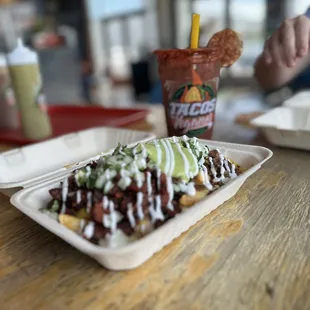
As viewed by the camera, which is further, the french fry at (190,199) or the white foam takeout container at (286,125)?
the white foam takeout container at (286,125)

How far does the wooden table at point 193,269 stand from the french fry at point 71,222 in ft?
0.16

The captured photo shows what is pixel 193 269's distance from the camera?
44 centimetres

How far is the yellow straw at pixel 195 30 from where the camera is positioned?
2.45ft

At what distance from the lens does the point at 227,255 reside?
0.46 metres

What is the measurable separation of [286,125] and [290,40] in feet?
0.73

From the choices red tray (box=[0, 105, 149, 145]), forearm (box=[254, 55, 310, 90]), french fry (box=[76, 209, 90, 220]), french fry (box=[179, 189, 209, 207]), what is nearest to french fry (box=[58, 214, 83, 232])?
french fry (box=[76, 209, 90, 220])

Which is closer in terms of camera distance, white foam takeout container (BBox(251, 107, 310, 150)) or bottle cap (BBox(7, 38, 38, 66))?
white foam takeout container (BBox(251, 107, 310, 150))

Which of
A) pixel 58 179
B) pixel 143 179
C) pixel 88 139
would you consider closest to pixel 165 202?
pixel 143 179

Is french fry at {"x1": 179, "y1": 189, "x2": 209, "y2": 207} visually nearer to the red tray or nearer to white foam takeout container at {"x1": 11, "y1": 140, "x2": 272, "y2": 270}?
white foam takeout container at {"x1": 11, "y1": 140, "x2": 272, "y2": 270}

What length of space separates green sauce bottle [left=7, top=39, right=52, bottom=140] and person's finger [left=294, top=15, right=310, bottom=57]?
2.48ft

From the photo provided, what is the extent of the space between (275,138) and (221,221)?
400 mm

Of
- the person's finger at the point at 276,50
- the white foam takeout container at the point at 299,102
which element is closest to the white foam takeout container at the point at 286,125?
the white foam takeout container at the point at 299,102

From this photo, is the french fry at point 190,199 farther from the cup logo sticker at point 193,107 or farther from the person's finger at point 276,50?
the person's finger at point 276,50

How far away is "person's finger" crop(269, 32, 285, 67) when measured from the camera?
918 millimetres
